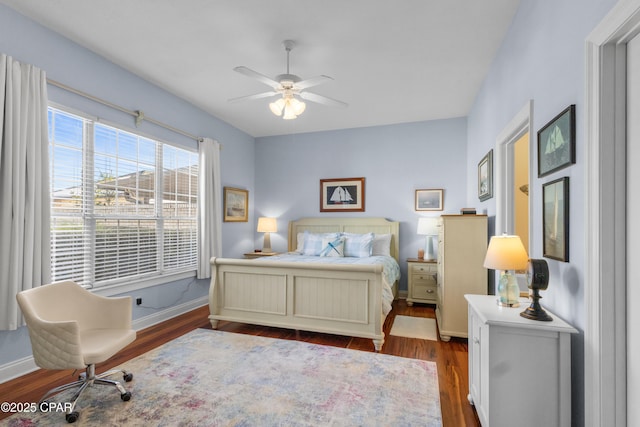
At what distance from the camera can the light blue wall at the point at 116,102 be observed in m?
2.41

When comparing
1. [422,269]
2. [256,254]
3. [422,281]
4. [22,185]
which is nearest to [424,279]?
[422,281]

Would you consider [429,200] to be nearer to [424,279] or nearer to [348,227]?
[424,279]

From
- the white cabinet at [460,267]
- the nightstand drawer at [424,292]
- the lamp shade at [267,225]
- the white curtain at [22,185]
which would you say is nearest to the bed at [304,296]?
the white cabinet at [460,267]

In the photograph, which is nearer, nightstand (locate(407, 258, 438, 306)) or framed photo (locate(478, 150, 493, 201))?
framed photo (locate(478, 150, 493, 201))

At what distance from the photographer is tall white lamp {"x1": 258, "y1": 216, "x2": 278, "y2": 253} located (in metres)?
5.45

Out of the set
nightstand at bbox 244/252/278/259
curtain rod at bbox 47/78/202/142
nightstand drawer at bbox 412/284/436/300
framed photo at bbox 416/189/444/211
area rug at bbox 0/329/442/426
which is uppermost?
curtain rod at bbox 47/78/202/142

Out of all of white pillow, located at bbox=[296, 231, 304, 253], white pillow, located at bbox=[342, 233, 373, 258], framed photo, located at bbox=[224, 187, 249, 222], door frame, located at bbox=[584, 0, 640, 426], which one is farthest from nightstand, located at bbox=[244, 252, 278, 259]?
door frame, located at bbox=[584, 0, 640, 426]

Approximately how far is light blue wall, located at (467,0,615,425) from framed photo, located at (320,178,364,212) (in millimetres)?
2860

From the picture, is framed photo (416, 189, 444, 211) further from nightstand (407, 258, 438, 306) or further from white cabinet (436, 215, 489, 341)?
white cabinet (436, 215, 489, 341)

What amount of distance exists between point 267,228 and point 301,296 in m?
2.43

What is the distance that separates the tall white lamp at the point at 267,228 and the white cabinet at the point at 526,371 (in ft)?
13.9

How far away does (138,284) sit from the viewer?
3467 mm

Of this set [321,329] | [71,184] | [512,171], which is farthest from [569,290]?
[71,184]

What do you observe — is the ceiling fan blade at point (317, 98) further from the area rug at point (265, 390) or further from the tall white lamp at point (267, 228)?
the tall white lamp at point (267, 228)
